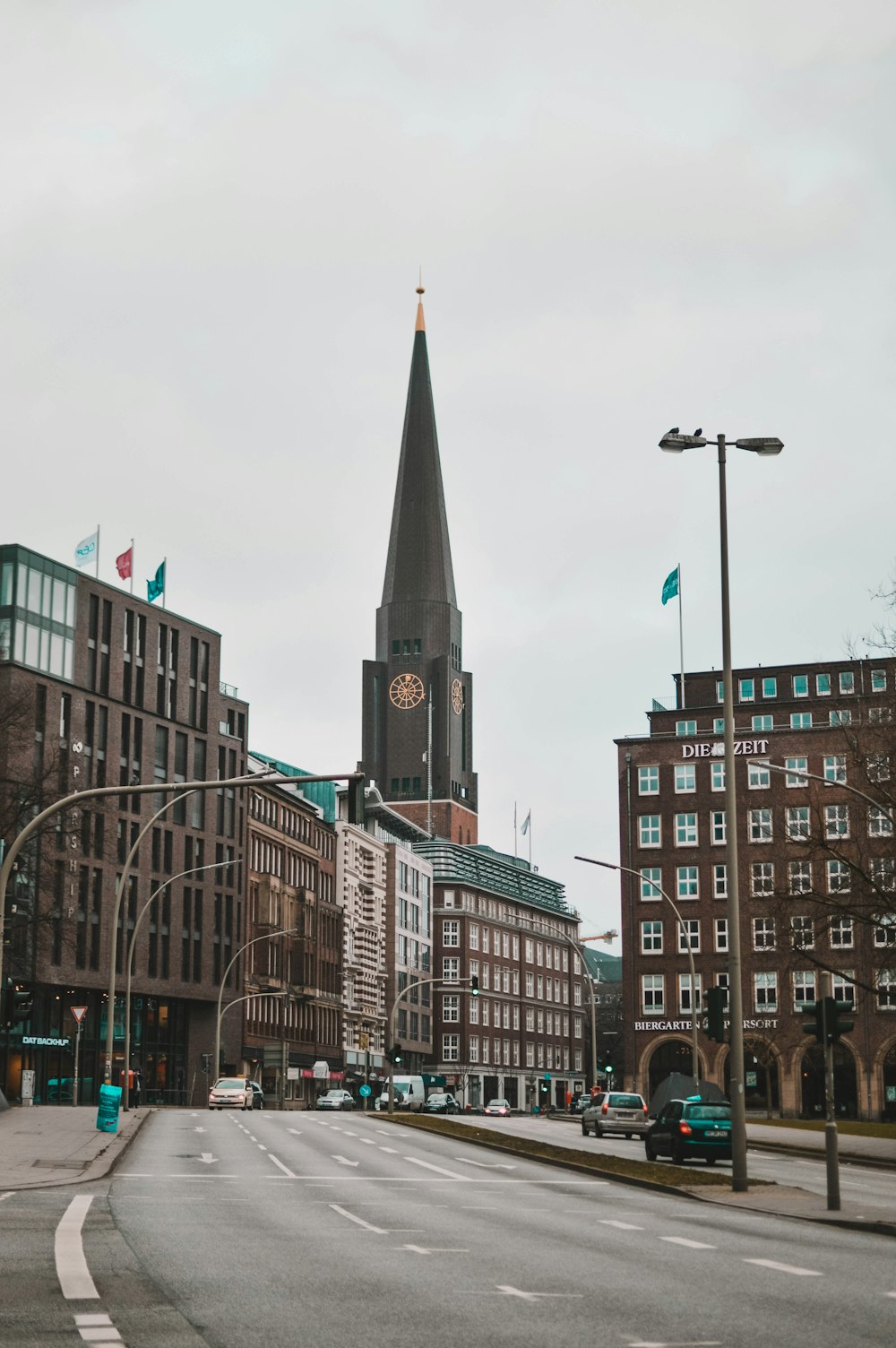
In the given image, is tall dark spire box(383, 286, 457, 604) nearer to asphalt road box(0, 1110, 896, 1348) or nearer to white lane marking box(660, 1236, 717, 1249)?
asphalt road box(0, 1110, 896, 1348)

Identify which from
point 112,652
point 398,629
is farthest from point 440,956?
point 112,652

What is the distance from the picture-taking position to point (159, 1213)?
19859 millimetres

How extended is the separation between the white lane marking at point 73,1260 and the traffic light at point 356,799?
850 cm

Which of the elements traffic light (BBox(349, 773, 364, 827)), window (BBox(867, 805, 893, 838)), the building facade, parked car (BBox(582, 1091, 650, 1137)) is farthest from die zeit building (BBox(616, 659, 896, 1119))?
traffic light (BBox(349, 773, 364, 827))

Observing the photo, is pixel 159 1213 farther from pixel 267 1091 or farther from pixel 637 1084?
pixel 267 1091

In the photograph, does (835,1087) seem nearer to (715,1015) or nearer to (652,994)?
(652,994)

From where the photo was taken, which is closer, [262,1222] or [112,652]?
[262,1222]

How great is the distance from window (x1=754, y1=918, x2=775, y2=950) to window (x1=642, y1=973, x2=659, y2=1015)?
5541 millimetres

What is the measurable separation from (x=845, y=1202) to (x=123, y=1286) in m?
14.2

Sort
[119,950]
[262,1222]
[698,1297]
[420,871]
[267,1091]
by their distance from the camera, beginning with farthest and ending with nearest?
1. [420,871]
2. [267,1091]
3. [119,950]
4. [262,1222]
5. [698,1297]

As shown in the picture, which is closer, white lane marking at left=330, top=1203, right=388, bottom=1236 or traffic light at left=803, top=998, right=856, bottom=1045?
white lane marking at left=330, top=1203, right=388, bottom=1236

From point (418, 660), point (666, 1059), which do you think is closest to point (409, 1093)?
point (666, 1059)

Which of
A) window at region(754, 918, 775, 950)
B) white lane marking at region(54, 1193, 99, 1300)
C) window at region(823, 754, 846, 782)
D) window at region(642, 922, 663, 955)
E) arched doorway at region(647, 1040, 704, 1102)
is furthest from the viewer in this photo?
window at region(642, 922, 663, 955)

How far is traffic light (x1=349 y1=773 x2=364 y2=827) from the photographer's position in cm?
2731
